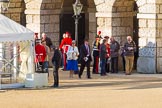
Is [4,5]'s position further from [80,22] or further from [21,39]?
[21,39]

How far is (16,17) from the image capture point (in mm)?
38750

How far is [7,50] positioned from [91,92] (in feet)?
13.4

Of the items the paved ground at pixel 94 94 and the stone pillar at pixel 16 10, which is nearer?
the paved ground at pixel 94 94

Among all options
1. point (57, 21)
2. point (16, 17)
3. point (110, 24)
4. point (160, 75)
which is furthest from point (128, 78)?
point (16, 17)

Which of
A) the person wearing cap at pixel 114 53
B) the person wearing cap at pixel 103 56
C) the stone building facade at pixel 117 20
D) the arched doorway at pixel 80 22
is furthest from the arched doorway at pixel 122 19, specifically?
the arched doorway at pixel 80 22

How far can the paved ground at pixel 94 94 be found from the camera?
872 inches

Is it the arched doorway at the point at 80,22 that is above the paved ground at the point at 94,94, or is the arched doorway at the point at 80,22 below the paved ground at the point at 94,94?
above

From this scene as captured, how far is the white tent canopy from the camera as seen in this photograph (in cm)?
2608

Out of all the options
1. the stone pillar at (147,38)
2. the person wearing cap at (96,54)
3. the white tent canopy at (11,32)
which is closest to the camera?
the white tent canopy at (11,32)

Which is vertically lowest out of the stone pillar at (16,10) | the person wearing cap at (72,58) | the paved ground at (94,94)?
the paved ground at (94,94)

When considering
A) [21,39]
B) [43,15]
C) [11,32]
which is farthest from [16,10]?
[11,32]

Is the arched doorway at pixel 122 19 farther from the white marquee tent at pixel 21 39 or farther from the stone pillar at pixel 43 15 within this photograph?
the white marquee tent at pixel 21 39

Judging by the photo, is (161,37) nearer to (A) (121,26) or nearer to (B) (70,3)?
(A) (121,26)

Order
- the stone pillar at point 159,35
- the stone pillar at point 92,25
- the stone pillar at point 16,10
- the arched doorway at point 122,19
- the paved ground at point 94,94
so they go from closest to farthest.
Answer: the paved ground at point 94,94
the stone pillar at point 159,35
the arched doorway at point 122,19
the stone pillar at point 16,10
the stone pillar at point 92,25
